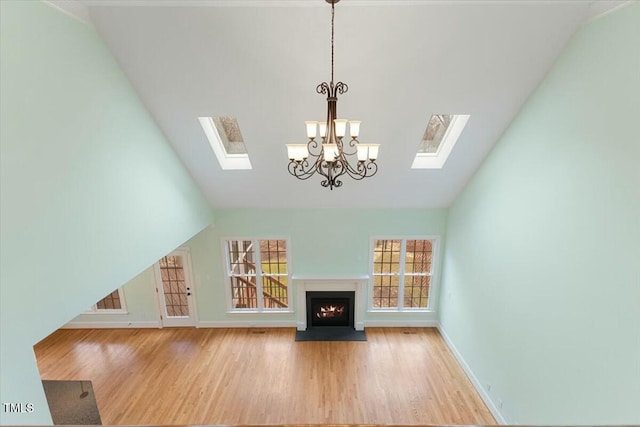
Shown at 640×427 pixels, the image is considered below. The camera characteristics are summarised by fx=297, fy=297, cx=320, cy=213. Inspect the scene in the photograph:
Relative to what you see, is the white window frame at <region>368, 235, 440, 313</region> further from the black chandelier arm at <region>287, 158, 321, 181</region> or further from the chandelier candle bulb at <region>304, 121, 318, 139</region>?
the chandelier candle bulb at <region>304, 121, 318, 139</region>

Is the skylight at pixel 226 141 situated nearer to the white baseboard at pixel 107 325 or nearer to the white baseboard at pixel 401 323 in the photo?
the white baseboard at pixel 107 325

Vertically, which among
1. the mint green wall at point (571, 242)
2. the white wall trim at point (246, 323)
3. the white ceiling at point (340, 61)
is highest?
the white ceiling at point (340, 61)

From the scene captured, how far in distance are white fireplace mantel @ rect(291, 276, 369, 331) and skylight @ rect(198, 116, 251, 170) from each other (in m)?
2.69

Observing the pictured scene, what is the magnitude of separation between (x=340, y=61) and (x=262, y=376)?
4.98 meters

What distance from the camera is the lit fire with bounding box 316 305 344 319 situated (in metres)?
6.46

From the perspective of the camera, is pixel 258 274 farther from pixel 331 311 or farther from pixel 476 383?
pixel 476 383

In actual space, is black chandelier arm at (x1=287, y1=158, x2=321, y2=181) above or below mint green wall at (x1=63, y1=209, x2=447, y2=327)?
above

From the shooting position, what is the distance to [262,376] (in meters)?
5.11

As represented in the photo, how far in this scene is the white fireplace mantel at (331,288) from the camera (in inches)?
245

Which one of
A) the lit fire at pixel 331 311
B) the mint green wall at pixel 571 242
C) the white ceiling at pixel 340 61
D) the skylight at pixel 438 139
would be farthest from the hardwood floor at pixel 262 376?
the white ceiling at pixel 340 61

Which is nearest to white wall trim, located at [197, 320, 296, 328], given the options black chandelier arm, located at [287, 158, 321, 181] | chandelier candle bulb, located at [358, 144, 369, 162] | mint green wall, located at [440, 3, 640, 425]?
black chandelier arm, located at [287, 158, 321, 181]

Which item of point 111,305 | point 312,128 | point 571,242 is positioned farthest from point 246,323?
point 571,242

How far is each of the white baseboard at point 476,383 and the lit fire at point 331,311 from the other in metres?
2.18

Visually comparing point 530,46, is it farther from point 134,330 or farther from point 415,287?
point 134,330
